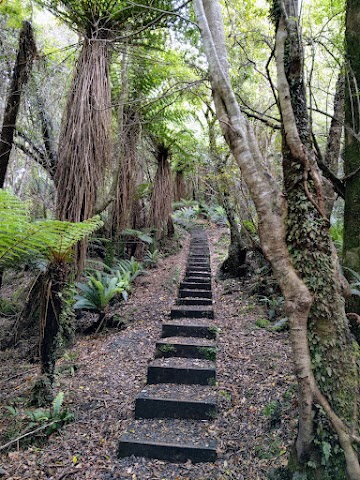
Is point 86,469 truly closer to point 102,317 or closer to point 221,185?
point 102,317

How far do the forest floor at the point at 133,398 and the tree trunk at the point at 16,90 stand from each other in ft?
7.65

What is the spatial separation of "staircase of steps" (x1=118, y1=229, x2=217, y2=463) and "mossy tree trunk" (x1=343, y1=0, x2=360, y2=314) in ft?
4.99

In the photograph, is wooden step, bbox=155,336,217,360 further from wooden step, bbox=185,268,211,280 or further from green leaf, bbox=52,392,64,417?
wooden step, bbox=185,268,211,280

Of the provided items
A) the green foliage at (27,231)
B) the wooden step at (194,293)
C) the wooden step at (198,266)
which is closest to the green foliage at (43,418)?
the green foliage at (27,231)

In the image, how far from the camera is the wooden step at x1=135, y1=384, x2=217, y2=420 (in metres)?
2.81

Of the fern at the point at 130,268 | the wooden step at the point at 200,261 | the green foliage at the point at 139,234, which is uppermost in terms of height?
the green foliage at the point at 139,234

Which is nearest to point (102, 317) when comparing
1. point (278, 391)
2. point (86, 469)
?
point (86, 469)

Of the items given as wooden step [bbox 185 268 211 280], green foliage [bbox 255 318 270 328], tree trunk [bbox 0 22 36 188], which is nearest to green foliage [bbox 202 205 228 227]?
wooden step [bbox 185 268 211 280]

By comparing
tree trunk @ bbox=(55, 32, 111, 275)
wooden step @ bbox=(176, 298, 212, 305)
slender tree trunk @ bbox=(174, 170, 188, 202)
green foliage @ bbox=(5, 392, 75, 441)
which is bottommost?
green foliage @ bbox=(5, 392, 75, 441)

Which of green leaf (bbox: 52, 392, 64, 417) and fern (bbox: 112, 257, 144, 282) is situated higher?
fern (bbox: 112, 257, 144, 282)

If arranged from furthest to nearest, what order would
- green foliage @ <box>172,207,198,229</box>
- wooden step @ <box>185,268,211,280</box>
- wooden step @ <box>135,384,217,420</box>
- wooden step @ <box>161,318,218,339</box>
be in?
green foliage @ <box>172,207,198,229</box> < wooden step @ <box>185,268,211,280</box> < wooden step @ <box>161,318,218,339</box> < wooden step @ <box>135,384,217,420</box>

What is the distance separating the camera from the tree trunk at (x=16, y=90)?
3.82 metres

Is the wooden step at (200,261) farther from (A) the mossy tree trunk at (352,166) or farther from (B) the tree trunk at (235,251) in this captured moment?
(A) the mossy tree trunk at (352,166)

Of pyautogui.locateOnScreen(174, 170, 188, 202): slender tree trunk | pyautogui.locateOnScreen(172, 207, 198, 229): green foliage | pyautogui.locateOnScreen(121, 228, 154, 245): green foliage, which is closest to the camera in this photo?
pyautogui.locateOnScreen(121, 228, 154, 245): green foliage
